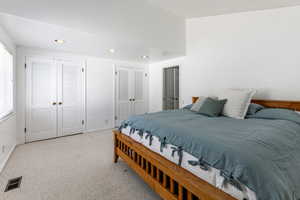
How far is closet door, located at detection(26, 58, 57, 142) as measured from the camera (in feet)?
10.6

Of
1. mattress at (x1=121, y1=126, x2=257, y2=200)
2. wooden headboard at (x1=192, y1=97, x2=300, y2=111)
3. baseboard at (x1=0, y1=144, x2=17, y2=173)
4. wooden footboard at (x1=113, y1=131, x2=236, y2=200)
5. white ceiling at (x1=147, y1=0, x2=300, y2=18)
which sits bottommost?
baseboard at (x1=0, y1=144, x2=17, y2=173)

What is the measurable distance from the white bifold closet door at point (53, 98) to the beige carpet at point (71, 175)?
0.52 metres

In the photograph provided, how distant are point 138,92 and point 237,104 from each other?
10.5ft

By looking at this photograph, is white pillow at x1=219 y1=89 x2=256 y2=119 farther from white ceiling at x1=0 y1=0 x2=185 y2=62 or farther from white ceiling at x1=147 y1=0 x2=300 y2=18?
white ceiling at x1=0 y1=0 x2=185 y2=62

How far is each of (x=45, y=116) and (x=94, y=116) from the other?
3.74 ft

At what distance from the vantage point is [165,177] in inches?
56.7

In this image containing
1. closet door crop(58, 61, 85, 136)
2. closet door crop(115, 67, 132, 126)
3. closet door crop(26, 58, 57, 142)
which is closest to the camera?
closet door crop(26, 58, 57, 142)

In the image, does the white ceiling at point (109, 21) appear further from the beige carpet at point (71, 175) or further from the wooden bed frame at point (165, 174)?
the beige carpet at point (71, 175)

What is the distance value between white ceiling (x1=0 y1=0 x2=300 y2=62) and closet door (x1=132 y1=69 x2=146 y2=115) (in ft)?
4.52

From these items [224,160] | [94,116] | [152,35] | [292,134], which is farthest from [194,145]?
[94,116]

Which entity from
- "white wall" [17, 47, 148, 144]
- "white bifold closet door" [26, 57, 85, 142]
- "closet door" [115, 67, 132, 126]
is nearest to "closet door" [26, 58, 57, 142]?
"white bifold closet door" [26, 57, 85, 142]

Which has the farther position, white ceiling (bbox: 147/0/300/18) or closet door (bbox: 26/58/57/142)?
closet door (bbox: 26/58/57/142)

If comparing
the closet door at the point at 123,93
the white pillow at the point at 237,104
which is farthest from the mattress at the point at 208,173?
the closet door at the point at 123,93

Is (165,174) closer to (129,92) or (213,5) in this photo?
(213,5)
